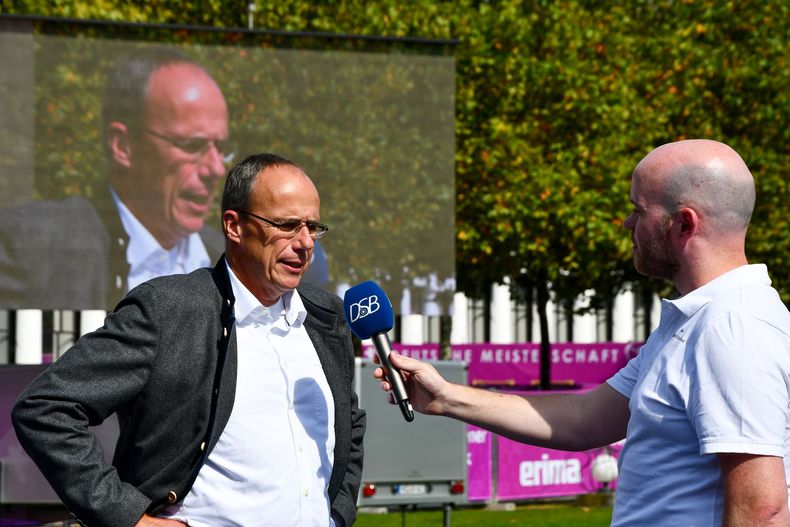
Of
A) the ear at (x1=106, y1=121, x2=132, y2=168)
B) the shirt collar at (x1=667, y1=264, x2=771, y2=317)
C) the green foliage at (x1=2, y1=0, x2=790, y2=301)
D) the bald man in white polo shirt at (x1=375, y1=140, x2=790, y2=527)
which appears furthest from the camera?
the green foliage at (x1=2, y1=0, x2=790, y2=301)

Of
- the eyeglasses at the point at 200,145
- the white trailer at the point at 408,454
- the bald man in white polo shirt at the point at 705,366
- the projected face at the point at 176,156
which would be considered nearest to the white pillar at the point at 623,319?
the white trailer at the point at 408,454

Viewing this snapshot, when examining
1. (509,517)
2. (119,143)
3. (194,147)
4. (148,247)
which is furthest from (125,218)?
(509,517)

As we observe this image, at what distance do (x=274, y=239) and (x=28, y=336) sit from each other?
37754 millimetres

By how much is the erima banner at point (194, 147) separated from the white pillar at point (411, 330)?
97.2 feet

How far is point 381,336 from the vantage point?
3.81 metres

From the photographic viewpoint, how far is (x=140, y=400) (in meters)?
3.56

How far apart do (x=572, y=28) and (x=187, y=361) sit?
20553mm

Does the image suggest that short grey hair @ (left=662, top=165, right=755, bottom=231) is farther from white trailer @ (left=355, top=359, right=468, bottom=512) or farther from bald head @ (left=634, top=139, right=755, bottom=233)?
white trailer @ (left=355, top=359, right=468, bottom=512)

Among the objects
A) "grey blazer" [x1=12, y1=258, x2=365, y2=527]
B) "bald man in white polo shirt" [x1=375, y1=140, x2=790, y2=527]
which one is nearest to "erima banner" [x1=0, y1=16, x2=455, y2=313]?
"grey blazer" [x1=12, y1=258, x2=365, y2=527]

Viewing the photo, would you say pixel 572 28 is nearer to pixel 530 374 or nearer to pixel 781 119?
pixel 781 119

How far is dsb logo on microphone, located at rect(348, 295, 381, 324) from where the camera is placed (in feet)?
12.7

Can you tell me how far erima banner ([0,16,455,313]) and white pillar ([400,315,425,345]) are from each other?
1167 inches

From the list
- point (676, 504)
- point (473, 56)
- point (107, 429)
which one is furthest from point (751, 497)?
point (473, 56)

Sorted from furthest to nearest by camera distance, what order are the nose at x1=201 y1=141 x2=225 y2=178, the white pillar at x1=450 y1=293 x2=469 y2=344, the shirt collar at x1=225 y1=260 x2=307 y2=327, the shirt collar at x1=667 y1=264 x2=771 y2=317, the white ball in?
1. the white pillar at x1=450 y1=293 x2=469 y2=344
2. the white ball
3. the nose at x1=201 y1=141 x2=225 y2=178
4. the shirt collar at x1=225 y1=260 x2=307 y2=327
5. the shirt collar at x1=667 y1=264 x2=771 y2=317
